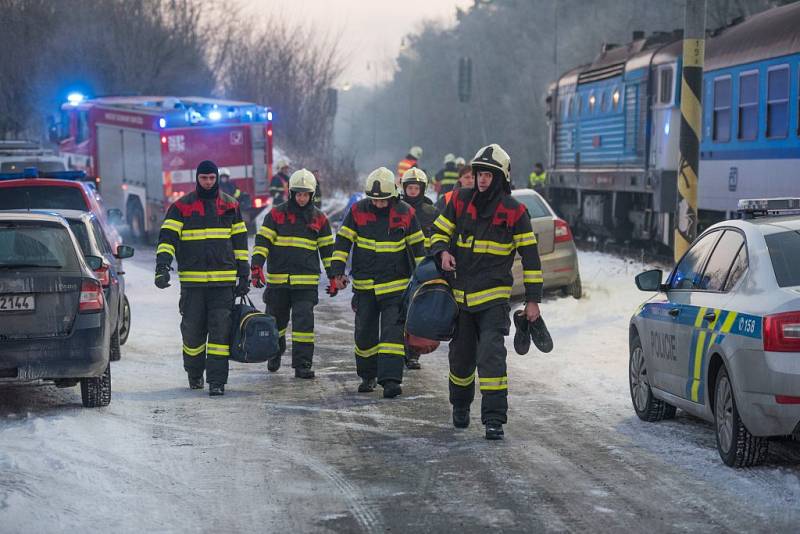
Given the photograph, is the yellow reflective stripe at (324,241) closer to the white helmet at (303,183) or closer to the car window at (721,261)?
the white helmet at (303,183)

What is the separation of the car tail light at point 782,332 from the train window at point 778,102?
456 inches

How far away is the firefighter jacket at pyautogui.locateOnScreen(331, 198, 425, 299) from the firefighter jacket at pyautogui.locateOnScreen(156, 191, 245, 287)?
2.57 feet

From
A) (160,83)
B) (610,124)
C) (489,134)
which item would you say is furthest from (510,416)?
(489,134)

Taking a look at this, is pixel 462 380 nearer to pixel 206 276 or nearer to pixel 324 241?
pixel 206 276

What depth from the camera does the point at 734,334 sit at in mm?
7105

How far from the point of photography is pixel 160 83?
51.4 metres

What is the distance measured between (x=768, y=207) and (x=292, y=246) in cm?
432

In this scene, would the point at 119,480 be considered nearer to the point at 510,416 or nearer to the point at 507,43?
the point at 510,416

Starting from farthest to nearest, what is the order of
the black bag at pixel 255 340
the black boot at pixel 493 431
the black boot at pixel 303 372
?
1. the black boot at pixel 303 372
2. the black bag at pixel 255 340
3. the black boot at pixel 493 431

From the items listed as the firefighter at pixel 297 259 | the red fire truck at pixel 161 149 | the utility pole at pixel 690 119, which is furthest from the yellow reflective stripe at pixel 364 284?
the red fire truck at pixel 161 149

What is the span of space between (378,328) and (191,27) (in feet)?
146

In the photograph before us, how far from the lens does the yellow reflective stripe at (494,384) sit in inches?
330

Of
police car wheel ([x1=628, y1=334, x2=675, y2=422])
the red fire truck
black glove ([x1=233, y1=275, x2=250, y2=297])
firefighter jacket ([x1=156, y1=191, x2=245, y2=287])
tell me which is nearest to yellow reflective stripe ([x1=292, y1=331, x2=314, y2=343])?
black glove ([x1=233, y1=275, x2=250, y2=297])

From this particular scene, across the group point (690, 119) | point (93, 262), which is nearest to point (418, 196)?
point (690, 119)
